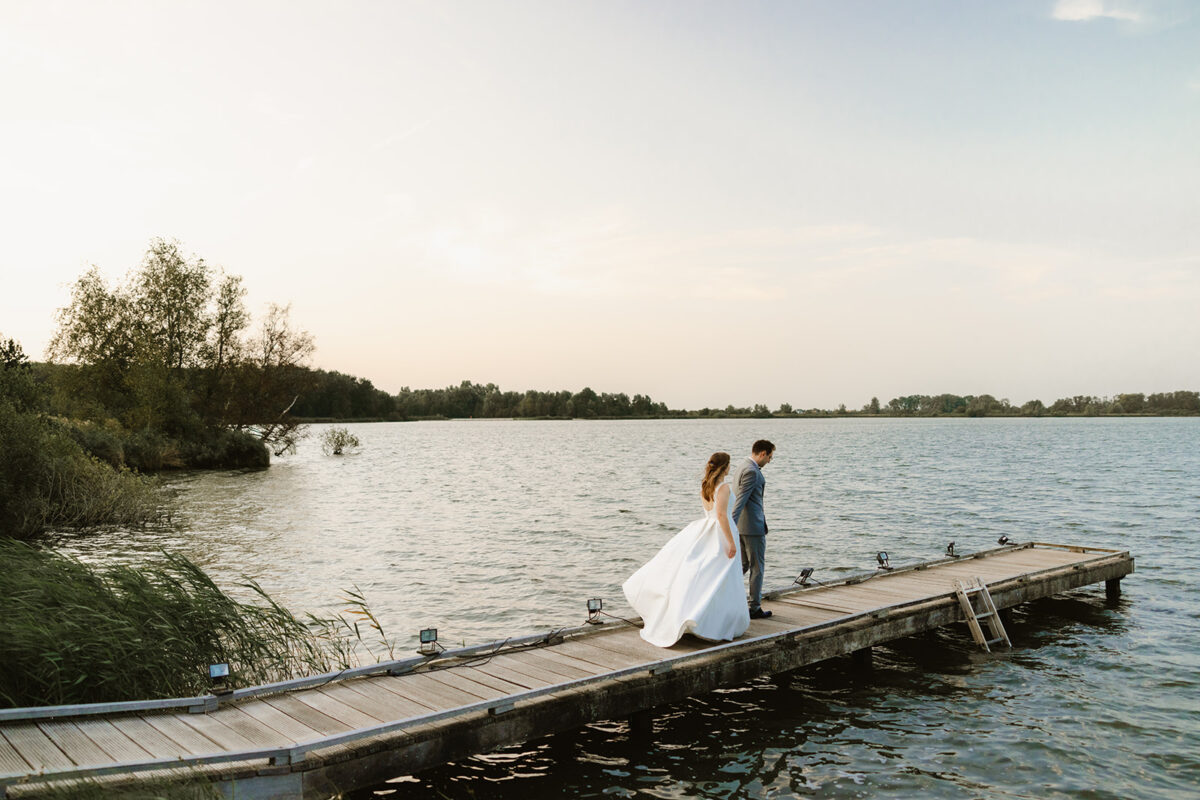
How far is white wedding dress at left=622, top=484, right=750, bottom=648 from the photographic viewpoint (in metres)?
9.55

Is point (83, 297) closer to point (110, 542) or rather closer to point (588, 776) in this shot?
point (110, 542)

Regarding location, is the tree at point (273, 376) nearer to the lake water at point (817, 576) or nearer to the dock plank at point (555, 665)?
the lake water at point (817, 576)

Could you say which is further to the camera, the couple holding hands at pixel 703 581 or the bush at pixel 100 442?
the bush at pixel 100 442

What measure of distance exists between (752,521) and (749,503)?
0.95ft

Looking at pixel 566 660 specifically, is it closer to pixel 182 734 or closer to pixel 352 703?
pixel 352 703

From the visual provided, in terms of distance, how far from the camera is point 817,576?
761 inches

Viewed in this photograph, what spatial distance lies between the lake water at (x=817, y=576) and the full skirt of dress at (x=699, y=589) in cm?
115

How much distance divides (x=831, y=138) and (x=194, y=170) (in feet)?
85.3

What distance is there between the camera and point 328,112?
2859 centimetres

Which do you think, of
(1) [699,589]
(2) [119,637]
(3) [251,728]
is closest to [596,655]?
(1) [699,589]

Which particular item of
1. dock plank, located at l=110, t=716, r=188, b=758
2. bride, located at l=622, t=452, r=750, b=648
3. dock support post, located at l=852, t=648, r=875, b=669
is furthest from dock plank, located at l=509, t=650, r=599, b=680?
dock support post, located at l=852, t=648, r=875, b=669

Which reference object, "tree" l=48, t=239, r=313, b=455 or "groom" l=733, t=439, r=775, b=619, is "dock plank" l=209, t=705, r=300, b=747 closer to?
"groom" l=733, t=439, r=775, b=619

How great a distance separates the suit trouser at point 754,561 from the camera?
423 inches

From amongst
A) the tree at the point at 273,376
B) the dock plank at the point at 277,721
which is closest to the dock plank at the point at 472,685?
the dock plank at the point at 277,721
